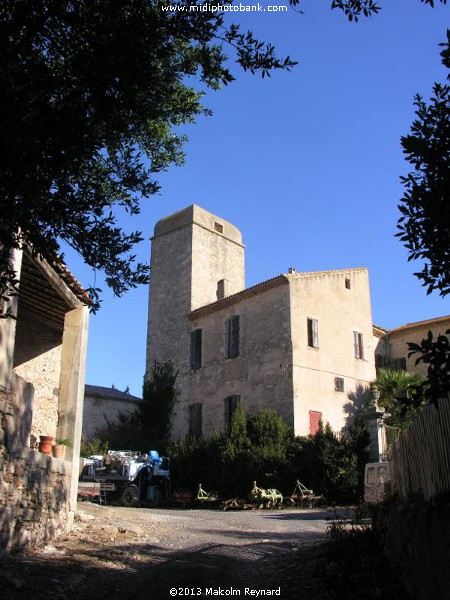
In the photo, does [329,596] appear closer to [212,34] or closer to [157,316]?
[212,34]

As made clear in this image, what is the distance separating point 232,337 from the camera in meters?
27.6

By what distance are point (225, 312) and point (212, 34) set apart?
2283 cm

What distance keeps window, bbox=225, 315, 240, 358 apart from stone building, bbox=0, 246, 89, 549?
1452 centimetres

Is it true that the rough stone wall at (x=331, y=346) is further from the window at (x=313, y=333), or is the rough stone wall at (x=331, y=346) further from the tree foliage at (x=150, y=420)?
the tree foliage at (x=150, y=420)

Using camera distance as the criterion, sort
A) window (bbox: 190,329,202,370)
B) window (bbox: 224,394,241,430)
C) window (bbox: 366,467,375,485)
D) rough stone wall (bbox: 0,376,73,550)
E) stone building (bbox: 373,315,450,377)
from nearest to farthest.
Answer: rough stone wall (bbox: 0,376,73,550), window (bbox: 366,467,375,485), window (bbox: 224,394,241,430), stone building (bbox: 373,315,450,377), window (bbox: 190,329,202,370)

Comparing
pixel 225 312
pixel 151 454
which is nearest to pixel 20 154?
pixel 151 454

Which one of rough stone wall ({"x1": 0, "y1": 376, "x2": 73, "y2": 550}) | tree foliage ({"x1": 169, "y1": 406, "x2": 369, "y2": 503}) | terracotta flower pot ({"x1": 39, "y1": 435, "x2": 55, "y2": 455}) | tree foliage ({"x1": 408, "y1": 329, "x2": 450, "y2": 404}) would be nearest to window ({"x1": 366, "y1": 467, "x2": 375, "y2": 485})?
tree foliage ({"x1": 169, "y1": 406, "x2": 369, "y2": 503})

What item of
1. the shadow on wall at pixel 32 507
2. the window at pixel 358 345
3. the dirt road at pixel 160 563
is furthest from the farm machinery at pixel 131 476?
the shadow on wall at pixel 32 507

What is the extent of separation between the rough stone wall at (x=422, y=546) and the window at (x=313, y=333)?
18.1 m

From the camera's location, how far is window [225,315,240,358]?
27.3 metres

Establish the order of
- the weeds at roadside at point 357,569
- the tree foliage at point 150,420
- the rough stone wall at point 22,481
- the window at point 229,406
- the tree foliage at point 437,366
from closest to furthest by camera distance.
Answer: the tree foliage at point 437,366, the weeds at roadside at point 357,569, the rough stone wall at point 22,481, the window at point 229,406, the tree foliage at point 150,420

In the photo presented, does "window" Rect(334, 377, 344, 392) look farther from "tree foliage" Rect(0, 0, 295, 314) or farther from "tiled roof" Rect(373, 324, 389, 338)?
"tree foliage" Rect(0, 0, 295, 314)

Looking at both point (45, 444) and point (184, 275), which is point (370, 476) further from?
point (184, 275)

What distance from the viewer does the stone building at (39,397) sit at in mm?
8234
